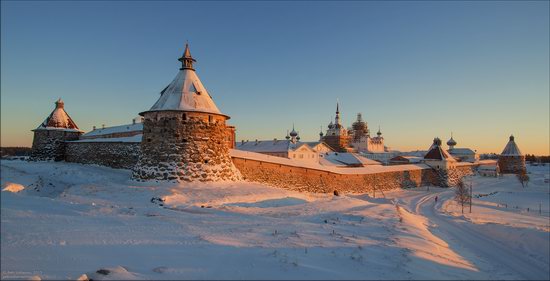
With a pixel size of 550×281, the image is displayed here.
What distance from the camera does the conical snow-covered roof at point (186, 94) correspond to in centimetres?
1884

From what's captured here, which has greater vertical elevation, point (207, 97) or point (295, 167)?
point (207, 97)

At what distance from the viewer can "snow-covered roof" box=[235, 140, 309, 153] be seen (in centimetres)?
5131

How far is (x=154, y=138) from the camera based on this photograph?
1867 cm

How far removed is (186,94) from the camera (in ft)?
63.7

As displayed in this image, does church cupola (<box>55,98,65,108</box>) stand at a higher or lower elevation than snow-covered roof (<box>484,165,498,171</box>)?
higher

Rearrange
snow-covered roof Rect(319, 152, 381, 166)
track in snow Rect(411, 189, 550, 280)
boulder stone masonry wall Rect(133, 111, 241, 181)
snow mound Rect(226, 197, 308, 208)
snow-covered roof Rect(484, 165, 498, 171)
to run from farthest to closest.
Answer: snow-covered roof Rect(484, 165, 498, 171), snow-covered roof Rect(319, 152, 381, 166), boulder stone masonry wall Rect(133, 111, 241, 181), snow mound Rect(226, 197, 308, 208), track in snow Rect(411, 189, 550, 280)

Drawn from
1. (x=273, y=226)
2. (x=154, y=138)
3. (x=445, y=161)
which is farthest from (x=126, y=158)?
(x=445, y=161)

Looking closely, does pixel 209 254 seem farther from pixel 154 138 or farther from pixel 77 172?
pixel 77 172

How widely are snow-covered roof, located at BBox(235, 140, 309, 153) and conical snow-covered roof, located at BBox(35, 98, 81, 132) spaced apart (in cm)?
2687

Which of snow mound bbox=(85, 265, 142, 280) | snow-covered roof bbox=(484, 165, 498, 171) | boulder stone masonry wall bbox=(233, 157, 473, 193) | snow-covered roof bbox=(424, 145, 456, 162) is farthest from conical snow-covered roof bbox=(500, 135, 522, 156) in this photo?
snow mound bbox=(85, 265, 142, 280)

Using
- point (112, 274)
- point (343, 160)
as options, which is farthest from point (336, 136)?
point (112, 274)

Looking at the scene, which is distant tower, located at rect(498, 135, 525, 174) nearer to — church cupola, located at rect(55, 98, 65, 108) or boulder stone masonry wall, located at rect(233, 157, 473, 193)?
boulder stone masonry wall, located at rect(233, 157, 473, 193)

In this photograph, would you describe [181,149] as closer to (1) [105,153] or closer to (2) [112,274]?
(1) [105,153]

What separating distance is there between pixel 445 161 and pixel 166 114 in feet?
131
